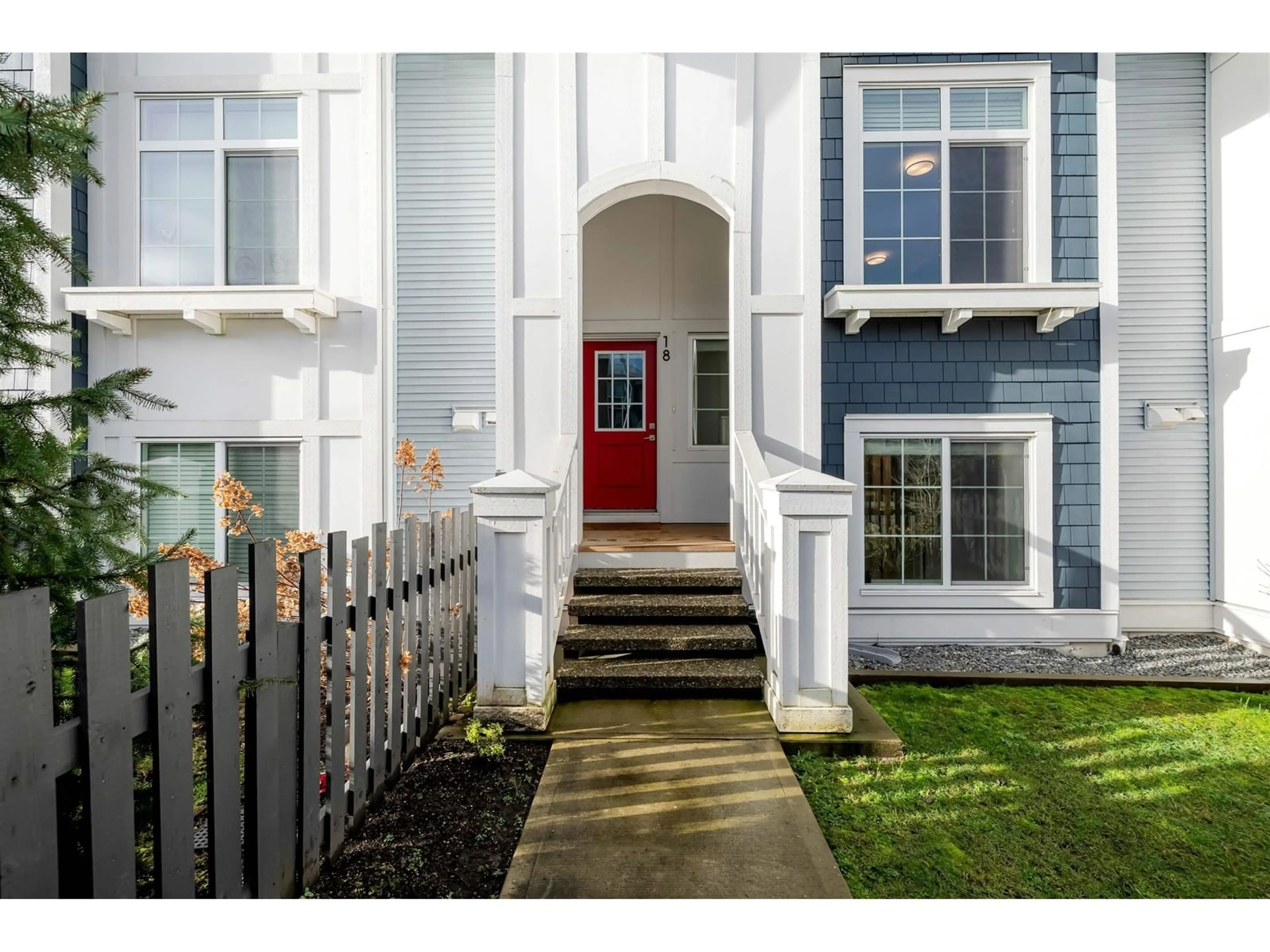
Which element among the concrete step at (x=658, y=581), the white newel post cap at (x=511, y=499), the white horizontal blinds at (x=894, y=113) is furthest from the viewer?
the white horizontal blinds at (x=894, y=113)

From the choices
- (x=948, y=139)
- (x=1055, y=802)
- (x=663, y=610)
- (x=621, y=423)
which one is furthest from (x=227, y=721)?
(x=948, y=139)

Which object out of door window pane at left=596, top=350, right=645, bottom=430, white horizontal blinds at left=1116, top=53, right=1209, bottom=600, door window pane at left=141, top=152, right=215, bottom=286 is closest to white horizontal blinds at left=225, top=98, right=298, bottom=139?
door window pane at left=141, top=152, right=215, bottom=286

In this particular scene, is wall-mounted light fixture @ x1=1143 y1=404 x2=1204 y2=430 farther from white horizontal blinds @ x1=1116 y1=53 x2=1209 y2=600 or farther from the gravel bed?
the gravel bed

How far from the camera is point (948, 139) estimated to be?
18.2ft

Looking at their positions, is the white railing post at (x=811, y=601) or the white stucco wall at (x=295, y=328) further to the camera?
the white stucco wall at (x=295, y=328)

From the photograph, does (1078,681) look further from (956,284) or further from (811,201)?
(811,201)

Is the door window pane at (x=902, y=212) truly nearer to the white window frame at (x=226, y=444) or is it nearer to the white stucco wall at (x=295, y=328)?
the white stucco wall at (x=295, y=328)

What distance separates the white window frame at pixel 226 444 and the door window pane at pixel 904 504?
5005mm

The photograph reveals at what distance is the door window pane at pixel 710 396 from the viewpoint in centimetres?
705

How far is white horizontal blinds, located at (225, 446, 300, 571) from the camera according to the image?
19.7 feet

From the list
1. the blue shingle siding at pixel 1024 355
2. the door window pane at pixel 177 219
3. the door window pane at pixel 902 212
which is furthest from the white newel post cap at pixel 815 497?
the door window pane at pixel 177 219

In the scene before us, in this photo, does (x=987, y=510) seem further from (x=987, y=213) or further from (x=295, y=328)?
(x=295, y=328)

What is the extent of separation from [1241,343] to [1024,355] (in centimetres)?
194

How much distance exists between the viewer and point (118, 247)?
5863mm
